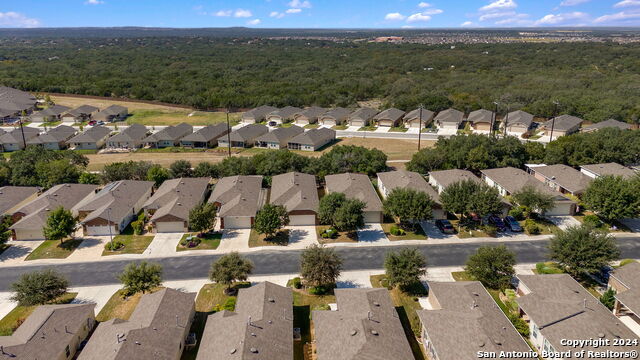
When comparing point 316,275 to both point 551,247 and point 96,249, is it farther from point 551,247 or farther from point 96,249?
point 96,249

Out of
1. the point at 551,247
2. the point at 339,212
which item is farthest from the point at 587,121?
the point at 339,212

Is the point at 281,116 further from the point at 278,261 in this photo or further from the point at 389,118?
the point at 278,261

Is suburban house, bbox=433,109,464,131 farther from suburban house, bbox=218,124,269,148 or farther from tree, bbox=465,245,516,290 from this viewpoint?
tree, bbox=465,245,516,290

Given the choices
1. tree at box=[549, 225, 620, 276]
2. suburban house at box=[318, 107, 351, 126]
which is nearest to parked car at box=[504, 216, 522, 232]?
tree at box=[549, 225, 620, 276]

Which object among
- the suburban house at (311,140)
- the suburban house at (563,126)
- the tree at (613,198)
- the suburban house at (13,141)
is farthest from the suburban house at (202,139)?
the suburban house at (563,126)

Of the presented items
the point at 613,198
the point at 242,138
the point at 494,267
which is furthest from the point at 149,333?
the point at 242,138

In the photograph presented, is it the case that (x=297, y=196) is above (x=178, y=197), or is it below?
above
